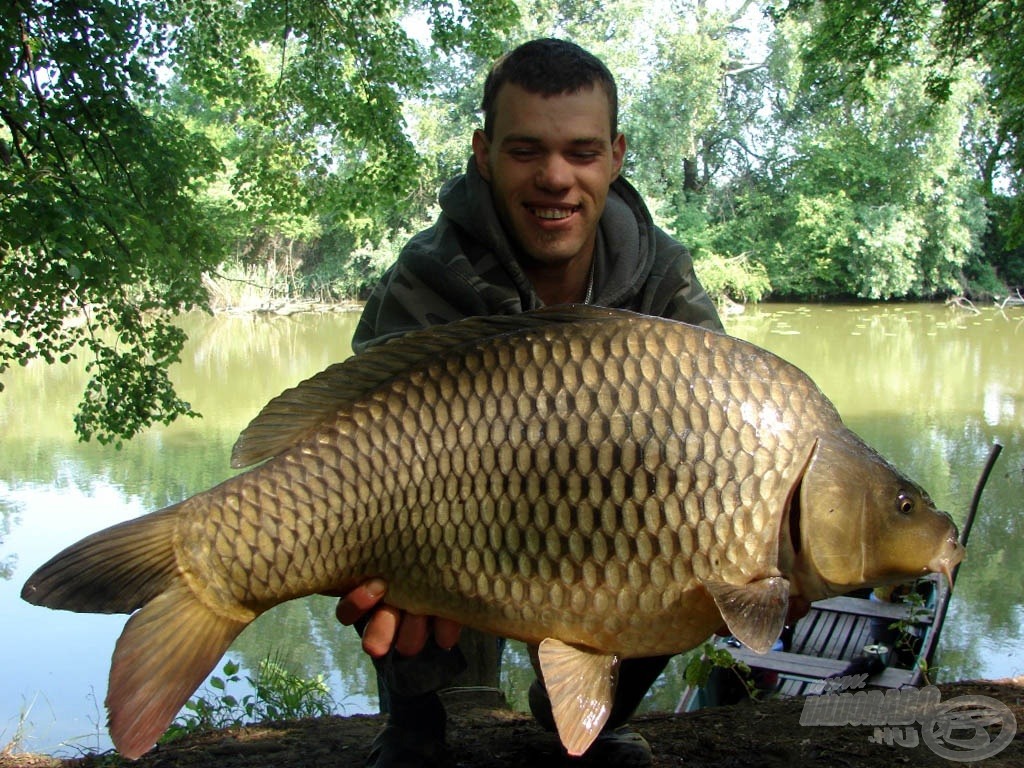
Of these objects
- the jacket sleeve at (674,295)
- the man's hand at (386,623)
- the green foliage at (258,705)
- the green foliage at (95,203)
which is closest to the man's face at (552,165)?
the jacket sleeve at (674,295)

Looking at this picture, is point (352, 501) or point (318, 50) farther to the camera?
point (318, 50)

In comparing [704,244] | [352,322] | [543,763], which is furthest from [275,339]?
[543,763]

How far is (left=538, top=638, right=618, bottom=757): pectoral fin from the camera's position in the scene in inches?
40.8

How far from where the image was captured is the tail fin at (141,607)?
986 mm

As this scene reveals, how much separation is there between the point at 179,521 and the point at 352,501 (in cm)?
18

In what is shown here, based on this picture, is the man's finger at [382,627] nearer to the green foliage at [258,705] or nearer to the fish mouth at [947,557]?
the fish mouth at [947,557]

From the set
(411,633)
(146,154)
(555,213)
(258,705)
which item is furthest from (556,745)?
(146,154)

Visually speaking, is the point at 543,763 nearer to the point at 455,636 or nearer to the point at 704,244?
the point at 455,636

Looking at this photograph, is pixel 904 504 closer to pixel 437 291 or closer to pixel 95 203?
pixel 437 291

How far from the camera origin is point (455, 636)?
1.25 meters

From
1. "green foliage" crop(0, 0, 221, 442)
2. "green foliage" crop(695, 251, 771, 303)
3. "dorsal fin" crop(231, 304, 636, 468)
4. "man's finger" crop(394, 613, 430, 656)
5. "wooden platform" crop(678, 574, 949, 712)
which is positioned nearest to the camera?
"dorsal fin" crop(231, 304, 636, 468)

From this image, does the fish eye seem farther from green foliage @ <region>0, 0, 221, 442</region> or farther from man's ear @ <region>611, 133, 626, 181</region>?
green foliage @ <region>0, 0, 221, 442</region>

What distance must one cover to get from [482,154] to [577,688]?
877 millimetres

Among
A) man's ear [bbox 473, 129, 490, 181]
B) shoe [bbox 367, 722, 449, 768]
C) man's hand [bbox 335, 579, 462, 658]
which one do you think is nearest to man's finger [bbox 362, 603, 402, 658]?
man's hand [bbox 335, 579, 462, 658]
